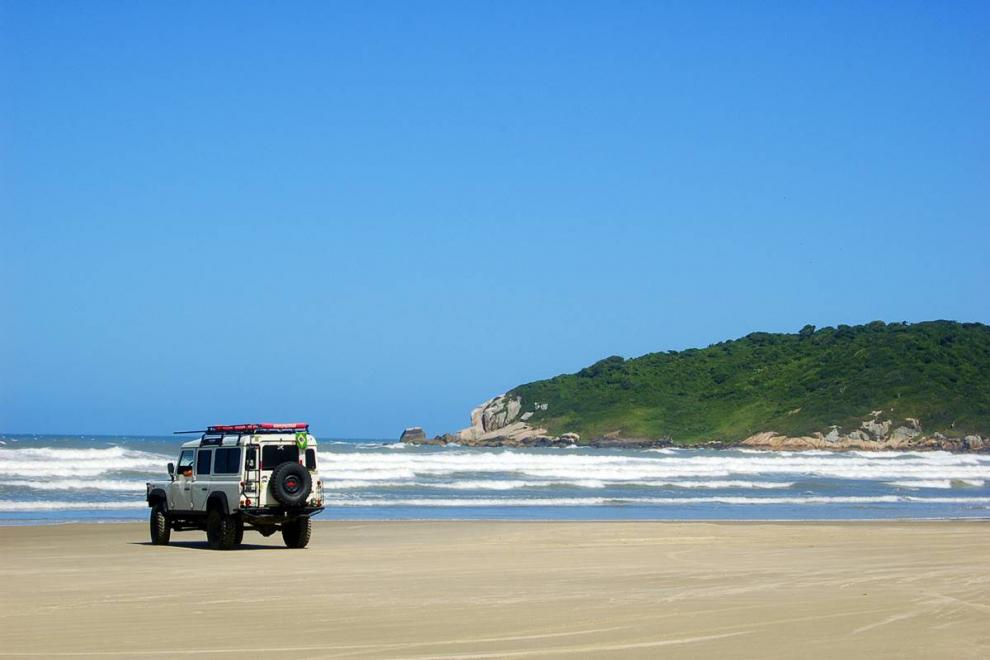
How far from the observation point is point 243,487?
75.9ft

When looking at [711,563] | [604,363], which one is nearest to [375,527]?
[711,563]

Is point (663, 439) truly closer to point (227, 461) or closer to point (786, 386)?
point (786, 386)

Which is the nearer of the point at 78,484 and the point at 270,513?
the point at 270,513

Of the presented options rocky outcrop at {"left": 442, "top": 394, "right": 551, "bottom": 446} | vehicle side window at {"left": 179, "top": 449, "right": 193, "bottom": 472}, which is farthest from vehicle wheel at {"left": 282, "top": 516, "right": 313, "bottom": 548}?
rocky outcrop at {"left": 442, "top": 394, "right": 551, "bottom": 446}

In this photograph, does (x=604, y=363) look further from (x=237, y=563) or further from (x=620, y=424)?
(x=237, y=563)

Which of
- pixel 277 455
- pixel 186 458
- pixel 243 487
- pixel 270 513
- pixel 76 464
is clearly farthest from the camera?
pixel 76 464

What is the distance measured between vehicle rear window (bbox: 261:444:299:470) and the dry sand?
1611mm

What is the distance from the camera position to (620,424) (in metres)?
150

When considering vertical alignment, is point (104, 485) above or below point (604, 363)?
below

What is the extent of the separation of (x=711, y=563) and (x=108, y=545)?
1121cm

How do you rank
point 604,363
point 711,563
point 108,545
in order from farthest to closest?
point 604,363 < point 108,545 < point 711,563

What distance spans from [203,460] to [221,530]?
148 cm

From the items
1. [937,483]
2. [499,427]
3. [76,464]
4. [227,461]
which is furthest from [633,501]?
[499,427]

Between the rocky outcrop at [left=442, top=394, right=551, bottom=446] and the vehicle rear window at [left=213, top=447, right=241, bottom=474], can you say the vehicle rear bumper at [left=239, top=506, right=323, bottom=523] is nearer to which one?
the vehicle rear window at [left=213, top=447, right=241, bottom=474]
